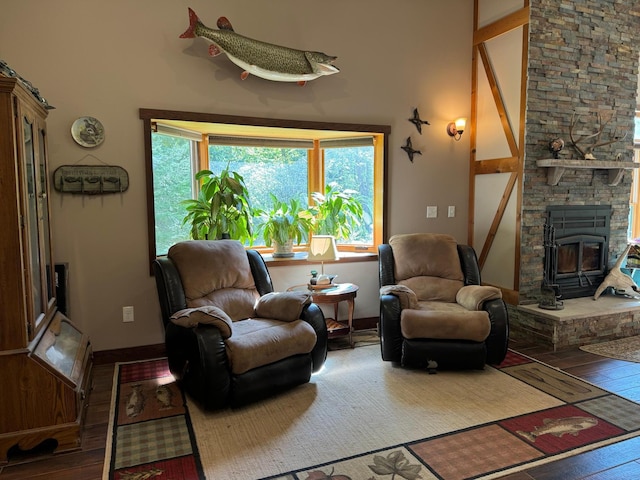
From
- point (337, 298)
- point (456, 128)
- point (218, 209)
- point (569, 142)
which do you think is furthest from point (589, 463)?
point (456, 128)

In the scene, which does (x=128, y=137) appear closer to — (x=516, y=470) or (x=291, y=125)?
(x=291, y=125)

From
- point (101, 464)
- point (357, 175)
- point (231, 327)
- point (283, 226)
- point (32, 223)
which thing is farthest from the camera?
point (357, 175)

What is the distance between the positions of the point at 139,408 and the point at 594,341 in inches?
151

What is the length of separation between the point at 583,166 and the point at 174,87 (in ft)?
12.3

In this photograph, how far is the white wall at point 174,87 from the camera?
3.28 m

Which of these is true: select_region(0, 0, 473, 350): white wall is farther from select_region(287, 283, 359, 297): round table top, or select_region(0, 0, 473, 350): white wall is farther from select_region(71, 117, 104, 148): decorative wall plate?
select_region(287, 283, 359, 297): round table top

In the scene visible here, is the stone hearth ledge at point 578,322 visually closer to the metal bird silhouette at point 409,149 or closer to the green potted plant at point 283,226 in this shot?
the metal bird silhouette at point 409,149

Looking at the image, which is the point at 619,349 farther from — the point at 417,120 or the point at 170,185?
the point at 170,185

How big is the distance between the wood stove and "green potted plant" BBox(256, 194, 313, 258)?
2359mm

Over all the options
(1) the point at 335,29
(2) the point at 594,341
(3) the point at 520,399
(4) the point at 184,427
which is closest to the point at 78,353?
(4) the point at 184,427

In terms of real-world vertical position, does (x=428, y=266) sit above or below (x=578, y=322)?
above

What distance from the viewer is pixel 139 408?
2.79 metres

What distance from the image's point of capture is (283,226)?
4250mm

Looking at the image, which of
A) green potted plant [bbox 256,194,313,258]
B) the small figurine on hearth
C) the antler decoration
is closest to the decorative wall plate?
green potted plant [bbox 256,194,313,258]
